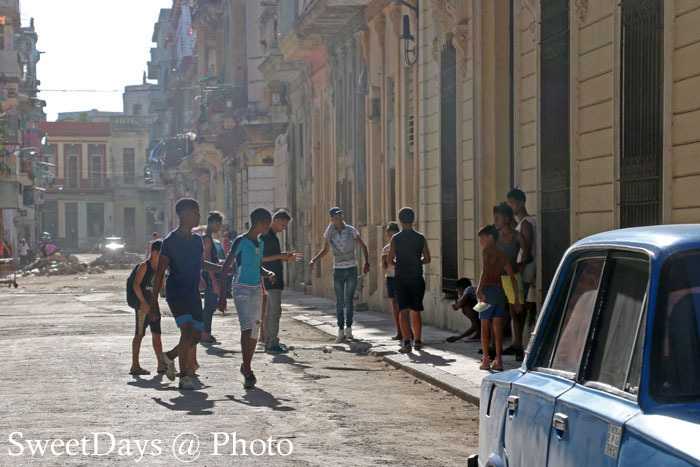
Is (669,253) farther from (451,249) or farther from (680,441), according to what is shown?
(451,249)

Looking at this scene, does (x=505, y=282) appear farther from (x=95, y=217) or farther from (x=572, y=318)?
(x=95, y=217)

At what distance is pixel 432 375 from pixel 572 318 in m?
7.90

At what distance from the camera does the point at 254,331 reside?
11.7 metres

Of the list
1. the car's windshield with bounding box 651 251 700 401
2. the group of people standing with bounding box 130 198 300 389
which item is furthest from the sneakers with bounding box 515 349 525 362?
the car's windshield with bounding box 651 251 700 401

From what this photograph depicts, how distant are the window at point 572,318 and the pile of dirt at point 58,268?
2106 inches

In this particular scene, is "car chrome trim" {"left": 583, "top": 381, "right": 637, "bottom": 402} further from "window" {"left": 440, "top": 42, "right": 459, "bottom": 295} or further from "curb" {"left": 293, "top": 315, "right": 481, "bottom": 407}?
"window" {"left": 440, "top": 42, "right": 459, "bottom": 295}

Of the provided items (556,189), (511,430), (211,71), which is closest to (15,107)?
(211,71)

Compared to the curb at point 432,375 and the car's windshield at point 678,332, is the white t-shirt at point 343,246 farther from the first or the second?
the car's windshield at point 678,332

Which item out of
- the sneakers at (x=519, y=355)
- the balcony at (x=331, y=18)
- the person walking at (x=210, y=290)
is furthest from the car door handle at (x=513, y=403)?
the balcony at (x=331, y=18)

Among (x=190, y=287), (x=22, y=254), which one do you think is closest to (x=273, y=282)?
(x=190, y=287)

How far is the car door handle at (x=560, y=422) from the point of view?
3.77 m

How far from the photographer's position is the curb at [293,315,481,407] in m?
10.8

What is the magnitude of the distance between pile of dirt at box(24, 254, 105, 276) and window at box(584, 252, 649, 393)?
54.0 m

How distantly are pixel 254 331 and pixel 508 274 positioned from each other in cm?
269
